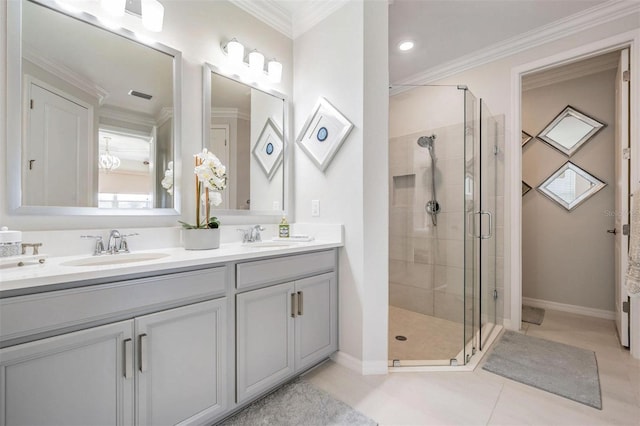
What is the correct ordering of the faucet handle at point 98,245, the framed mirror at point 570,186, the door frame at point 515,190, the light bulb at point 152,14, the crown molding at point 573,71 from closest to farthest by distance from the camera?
1. the faucet handle at point 98,245
2. the light bulb at point 152,14
3. the door frame at point 515,190
4. the crown molding at point 573,71
5. the framed mirror at point 570,186

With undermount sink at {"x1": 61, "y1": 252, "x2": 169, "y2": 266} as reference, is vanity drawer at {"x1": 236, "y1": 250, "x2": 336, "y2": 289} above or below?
below

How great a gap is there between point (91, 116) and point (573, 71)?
→ 14.1ft

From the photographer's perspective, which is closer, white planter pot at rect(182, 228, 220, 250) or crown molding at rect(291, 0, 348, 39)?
white planter pot at rect(182, 228, 220, 250)

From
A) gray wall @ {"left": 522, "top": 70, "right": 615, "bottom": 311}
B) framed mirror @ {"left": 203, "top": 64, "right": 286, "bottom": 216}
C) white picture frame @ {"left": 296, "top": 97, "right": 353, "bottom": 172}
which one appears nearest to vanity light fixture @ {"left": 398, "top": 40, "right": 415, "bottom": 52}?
white picture frame @ {"left": 296, "top": 97, "right": 353, "bottom": 172}

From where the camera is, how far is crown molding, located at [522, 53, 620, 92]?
273 cm

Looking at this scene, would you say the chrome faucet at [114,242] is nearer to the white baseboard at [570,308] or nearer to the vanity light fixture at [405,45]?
the vanity light fixture at [405,45]

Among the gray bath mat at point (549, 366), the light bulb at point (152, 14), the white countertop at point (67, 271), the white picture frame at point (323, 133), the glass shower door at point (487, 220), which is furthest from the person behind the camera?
the glass shower door at point (487, 220)

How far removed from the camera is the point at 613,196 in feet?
9.24

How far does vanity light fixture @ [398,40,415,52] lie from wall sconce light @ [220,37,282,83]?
4.15 feet

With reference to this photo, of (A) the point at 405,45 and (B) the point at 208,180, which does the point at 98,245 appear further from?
(A) the point at 405,45

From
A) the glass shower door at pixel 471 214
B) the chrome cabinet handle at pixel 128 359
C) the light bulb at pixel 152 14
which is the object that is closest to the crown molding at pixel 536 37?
the glass shower door at pixel 471 214

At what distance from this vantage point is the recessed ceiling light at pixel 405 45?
2.62 meters

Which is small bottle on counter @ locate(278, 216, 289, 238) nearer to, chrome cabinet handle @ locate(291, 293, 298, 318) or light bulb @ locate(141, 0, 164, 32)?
chrome cabinet handle @ locate(291, 293, 298, 318)

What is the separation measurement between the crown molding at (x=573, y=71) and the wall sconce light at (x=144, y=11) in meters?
3.21
